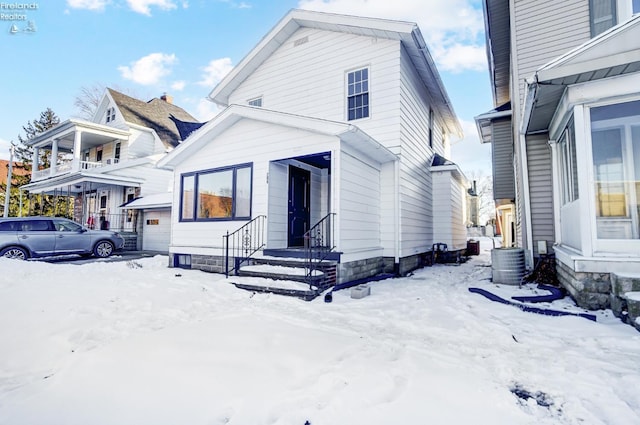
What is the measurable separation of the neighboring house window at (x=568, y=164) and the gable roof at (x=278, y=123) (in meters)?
3.34

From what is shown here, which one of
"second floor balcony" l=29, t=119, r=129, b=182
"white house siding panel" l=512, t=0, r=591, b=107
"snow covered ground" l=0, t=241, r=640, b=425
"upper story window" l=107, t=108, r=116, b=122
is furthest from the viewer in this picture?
"upper story window" l=107, t=108, r=116, b=122

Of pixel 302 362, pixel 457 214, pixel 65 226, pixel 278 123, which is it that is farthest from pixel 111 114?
pixel 302 362

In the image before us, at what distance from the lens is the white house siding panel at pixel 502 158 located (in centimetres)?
996

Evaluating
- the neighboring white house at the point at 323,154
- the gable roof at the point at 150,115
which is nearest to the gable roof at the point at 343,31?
the neighboring white house at the point at 323,154

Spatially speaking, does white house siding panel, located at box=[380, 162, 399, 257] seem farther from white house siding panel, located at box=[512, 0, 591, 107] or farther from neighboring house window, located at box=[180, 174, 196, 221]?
neighboring house window, located at box=[180, 174, 196, 221]

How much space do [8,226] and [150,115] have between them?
12174 millimetres

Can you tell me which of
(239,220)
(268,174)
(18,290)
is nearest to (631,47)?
(268,174)

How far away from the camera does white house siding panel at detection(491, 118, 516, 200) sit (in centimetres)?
996

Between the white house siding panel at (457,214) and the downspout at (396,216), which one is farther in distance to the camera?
the white house siding panel at (457,214)

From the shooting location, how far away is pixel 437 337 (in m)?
3.57

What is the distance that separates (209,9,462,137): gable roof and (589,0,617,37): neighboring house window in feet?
11.2

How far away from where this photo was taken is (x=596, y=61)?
3920 mm

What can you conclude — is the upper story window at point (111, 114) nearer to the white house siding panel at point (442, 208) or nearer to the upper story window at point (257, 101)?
the upper story window at point (257, 101)

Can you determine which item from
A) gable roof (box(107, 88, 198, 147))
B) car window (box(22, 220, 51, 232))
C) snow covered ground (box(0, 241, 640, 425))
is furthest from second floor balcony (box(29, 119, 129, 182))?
snow covered ground (box(0, 241, 640, 425))
